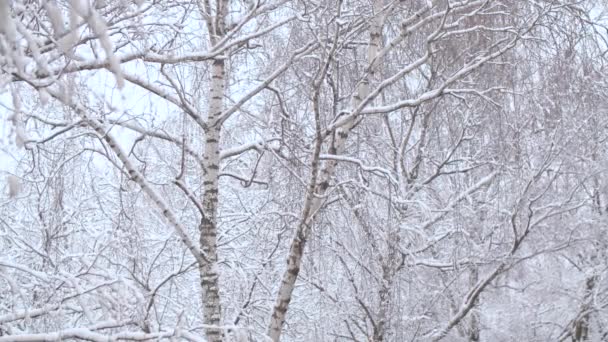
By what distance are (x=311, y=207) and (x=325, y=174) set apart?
366 millimetres

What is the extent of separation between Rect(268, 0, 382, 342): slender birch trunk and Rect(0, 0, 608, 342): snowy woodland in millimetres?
17

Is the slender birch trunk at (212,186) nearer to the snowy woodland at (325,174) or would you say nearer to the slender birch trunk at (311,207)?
the snowy woodland at (325,174)

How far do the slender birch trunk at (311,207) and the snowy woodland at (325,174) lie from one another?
0.06 feet

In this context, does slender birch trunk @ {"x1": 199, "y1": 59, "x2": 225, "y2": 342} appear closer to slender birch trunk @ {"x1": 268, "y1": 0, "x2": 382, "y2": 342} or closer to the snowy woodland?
the snowy woodland

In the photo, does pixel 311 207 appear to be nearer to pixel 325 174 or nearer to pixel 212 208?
pixel 325 174

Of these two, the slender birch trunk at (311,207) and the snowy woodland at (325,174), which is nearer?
the snowy woodland at (325,174)

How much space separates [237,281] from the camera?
7102 millimetres

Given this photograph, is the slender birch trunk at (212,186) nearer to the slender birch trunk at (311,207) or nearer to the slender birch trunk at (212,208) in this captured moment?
the slender birch trunk at (212,208)

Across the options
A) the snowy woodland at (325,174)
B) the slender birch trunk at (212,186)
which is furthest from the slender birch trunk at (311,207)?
the slender birch trunk at (212,186)

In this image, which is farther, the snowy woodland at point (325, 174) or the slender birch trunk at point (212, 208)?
the slender birch trunk at point (212, 208)

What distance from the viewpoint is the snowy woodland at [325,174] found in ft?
14.3

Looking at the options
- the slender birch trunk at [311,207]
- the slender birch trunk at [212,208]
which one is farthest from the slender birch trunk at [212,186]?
the slender birch trunk at [311,207]

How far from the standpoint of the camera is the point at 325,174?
5.44m

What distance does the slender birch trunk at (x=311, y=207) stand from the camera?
17.0 feet
